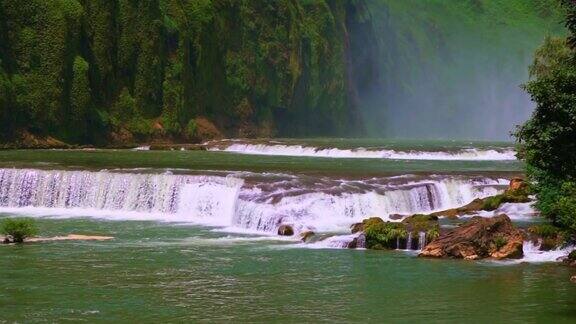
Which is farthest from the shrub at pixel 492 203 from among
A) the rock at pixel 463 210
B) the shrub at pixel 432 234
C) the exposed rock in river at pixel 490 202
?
the shrub at pixel 432 234

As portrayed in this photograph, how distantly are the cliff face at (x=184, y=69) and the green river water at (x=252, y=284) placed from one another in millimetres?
43028

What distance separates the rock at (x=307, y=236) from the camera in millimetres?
35094

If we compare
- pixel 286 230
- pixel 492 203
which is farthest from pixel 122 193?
pixel 492 203

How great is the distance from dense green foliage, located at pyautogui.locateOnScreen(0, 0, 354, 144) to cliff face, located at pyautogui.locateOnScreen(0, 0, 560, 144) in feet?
0.33

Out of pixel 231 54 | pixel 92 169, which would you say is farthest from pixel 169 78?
pixel 92 169

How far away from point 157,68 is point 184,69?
3.06 meters

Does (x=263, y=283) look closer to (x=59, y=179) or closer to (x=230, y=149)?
(x=59, y=179)

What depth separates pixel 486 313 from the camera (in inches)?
926

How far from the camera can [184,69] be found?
9025 cm

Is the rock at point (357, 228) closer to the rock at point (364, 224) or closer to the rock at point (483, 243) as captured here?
the rock at point (364, 224)

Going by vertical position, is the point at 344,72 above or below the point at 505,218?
above

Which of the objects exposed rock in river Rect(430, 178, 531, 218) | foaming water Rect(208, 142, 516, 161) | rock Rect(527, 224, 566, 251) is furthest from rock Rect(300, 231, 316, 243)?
foaming water Rect(208, 142, 516, 161)

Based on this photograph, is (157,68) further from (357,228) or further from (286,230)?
(357,228)

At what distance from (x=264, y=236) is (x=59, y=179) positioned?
13987 mm
